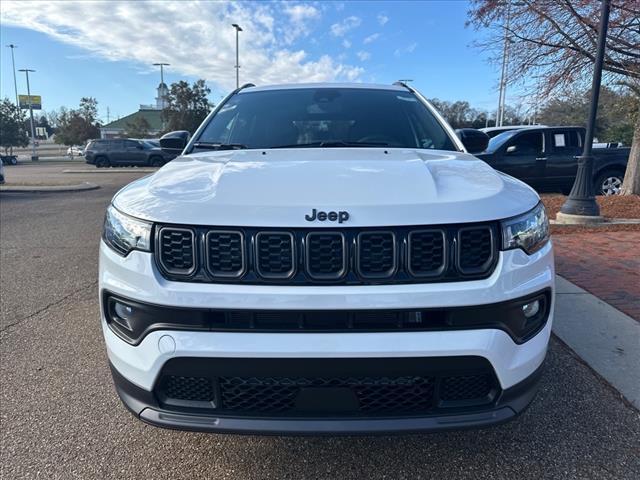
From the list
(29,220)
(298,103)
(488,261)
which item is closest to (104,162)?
(29,220)

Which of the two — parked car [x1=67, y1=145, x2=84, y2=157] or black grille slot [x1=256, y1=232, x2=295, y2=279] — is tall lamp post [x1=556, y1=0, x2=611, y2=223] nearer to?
black grille slot [x1=256, y1=232, x2=295, y2=279]

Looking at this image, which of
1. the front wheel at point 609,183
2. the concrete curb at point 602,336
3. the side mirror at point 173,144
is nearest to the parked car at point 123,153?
the front wheel at point 609,183

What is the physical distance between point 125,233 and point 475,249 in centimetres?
139

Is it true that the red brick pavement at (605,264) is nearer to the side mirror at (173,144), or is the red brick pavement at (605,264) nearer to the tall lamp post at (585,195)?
Answer: the tall lamp post at (585,195)

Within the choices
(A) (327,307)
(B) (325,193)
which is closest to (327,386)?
(A) (327,307)

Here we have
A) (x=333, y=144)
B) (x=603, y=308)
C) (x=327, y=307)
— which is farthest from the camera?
(x=603, y=308)

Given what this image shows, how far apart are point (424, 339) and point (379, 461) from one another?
2.77ft

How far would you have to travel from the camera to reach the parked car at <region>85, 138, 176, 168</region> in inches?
1185

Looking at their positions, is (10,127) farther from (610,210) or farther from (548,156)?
(610,210)

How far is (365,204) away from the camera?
176 centimetres

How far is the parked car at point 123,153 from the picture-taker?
3011 centimetres

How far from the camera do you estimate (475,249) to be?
1789mm

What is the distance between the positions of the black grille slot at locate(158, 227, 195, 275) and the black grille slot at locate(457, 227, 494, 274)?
1.01 metres

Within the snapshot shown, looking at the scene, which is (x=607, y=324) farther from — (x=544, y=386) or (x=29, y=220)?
(x=29, y=220)
